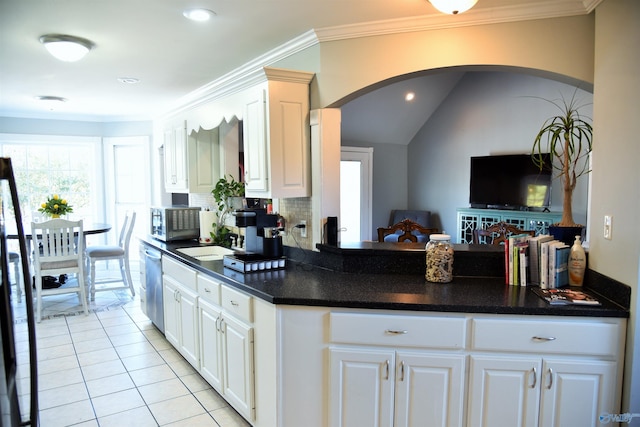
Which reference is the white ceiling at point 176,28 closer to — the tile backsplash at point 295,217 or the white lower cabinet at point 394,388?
the tile backsplash at point 295,217

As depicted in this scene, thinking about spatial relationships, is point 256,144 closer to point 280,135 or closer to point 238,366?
point 280,135

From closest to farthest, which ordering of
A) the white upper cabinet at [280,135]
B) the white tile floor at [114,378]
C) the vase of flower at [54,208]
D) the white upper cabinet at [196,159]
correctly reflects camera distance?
1. the white tile floor at [114,378]
2. the white upper cabinet at [280,135]
3. the white upper cabinet at [196,159]
4. the vase of flower at [54,208]

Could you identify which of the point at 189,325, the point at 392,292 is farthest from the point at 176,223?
the point at 392,292

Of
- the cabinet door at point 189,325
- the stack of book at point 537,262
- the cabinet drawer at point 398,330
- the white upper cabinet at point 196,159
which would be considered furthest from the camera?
the white upper cabinet at point 196,159

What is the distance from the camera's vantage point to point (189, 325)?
3.10m

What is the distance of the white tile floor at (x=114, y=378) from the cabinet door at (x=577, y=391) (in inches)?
65.7

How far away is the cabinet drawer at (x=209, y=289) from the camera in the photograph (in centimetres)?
265

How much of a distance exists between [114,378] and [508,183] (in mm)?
4720

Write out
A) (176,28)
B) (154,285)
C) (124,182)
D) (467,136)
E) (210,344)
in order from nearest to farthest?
(176,28) < (210,344) < (154,285) < (467,136) < (124,182)

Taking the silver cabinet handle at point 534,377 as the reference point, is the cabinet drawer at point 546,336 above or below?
above

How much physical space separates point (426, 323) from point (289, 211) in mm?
1520

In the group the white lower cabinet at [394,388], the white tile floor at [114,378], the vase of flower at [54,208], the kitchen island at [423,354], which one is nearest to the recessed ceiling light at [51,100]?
the vase of flower at [54,208]

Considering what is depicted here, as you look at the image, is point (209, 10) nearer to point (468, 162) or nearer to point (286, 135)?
point (286, 135)

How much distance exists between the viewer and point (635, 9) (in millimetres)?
1803
